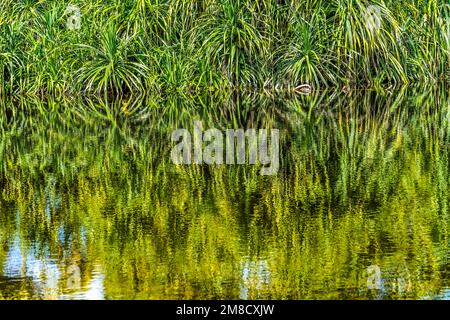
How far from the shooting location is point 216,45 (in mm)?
15906

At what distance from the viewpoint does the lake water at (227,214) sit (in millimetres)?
5379

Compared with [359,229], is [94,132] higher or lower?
higher

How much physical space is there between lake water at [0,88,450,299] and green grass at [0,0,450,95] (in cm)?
355

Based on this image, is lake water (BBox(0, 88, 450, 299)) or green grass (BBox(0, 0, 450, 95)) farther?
green grass (BBox(0, 0, 450, 95))

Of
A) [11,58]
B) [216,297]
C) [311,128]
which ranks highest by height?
[11,58]

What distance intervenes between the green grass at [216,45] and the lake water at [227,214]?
11.7ft

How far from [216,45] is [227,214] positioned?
9116 mm

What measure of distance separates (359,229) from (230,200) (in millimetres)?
1333

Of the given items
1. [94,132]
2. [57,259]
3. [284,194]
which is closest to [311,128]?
[94,132]

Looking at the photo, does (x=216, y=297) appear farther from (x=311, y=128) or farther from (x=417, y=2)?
(x=417, y=2)

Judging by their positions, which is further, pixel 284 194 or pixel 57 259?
pixel 284 194

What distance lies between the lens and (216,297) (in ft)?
16.9

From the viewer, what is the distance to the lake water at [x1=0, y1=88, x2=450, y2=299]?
5.38 meters

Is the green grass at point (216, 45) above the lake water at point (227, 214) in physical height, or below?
above
